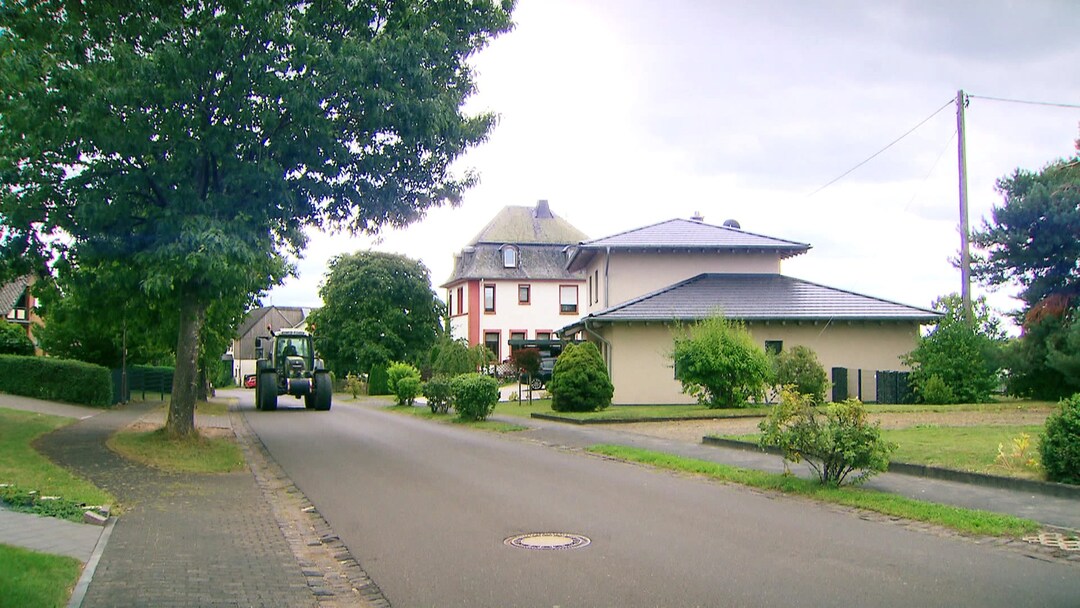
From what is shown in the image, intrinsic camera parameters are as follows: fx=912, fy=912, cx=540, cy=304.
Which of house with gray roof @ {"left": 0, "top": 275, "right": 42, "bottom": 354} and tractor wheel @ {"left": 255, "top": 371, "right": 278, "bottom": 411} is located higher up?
house with gray roof @ {"left": 0, "top": 275, "right": 42, "bottom": 354}

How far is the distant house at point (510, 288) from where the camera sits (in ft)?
217

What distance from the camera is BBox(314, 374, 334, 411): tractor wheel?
112ft

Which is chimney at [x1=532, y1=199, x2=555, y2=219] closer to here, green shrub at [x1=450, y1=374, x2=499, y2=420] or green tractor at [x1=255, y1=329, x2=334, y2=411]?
green tractor at [x1=255, y1=329, x2=334, y2=411]

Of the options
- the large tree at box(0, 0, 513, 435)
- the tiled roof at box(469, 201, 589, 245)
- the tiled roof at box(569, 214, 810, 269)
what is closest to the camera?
the large tree at box(0, 0, 513, 435)

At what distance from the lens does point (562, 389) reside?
27734 millimetres

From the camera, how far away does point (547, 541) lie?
351 inches

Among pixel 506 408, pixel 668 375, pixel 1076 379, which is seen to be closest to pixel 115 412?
pixel 506 408

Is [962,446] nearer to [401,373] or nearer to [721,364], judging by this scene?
[721,364]

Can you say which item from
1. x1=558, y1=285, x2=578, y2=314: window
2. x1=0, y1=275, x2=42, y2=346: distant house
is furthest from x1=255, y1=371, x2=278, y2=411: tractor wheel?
x1=0, y1=275, x2=42, y2=346: distant house

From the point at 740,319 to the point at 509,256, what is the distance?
121 feet

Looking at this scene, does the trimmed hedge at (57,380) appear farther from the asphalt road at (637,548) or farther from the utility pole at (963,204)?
the utility pole at (963,204)

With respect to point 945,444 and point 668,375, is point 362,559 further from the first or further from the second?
point 668,375

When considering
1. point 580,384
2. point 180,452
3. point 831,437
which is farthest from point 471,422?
point 831,437

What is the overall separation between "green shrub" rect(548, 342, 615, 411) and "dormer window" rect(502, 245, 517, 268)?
39.0 m
